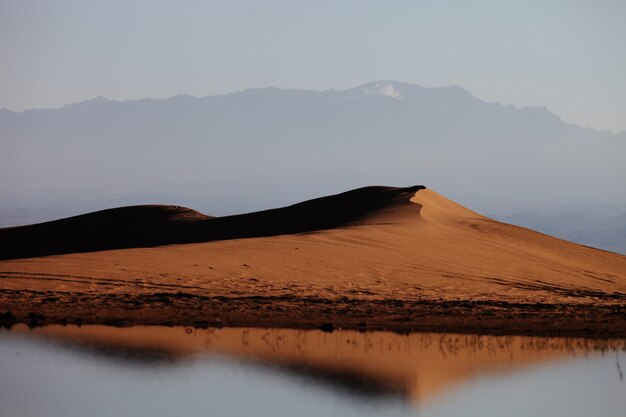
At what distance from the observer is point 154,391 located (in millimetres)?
17609

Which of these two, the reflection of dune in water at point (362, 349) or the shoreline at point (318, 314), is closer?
the reflection of dune in water at point (362, 349)

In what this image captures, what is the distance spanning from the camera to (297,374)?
18906mm

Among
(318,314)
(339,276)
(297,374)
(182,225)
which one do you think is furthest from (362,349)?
(182,225)

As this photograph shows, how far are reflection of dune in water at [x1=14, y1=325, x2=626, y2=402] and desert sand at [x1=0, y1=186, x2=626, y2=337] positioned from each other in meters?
1.14

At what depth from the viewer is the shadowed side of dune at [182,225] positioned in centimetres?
4922

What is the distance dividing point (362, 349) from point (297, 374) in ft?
10.1

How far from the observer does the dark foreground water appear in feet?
55.3

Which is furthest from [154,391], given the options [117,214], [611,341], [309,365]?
[117,214]

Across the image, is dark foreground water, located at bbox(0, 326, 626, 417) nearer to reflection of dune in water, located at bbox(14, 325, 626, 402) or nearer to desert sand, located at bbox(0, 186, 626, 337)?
reflection of dune in water, located at bbox(14, 325, 626, 402)

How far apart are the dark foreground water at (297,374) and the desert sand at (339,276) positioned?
6.31 ft

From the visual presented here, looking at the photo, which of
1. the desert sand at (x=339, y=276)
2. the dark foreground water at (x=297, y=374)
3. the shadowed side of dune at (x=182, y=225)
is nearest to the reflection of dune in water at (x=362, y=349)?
the dark foreground water at (x=297, y=374)

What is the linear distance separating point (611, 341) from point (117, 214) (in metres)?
37.6

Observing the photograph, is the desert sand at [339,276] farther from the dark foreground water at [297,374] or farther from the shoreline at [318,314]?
the dark foreground water at [297,374]

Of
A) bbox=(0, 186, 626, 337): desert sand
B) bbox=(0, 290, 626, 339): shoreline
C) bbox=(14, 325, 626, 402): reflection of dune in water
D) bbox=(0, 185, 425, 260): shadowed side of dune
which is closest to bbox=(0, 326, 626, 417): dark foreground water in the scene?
bbox=(14, 325, 626, 402): reflection of dune in water
